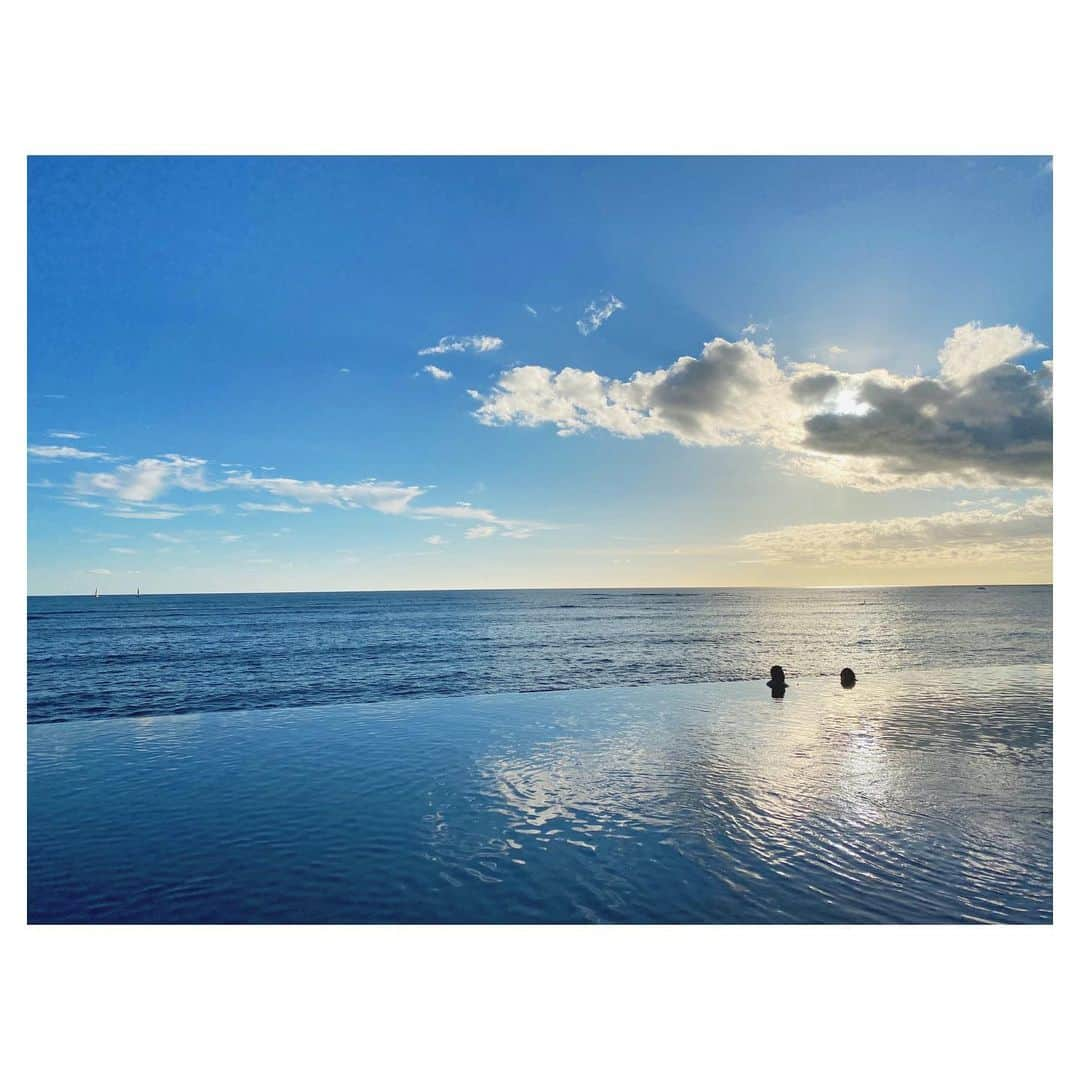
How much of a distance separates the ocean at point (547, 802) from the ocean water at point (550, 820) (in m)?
0.06

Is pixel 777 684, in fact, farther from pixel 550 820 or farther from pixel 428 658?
pixel 428 658

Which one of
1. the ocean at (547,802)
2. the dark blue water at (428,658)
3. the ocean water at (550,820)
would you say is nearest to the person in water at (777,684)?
the ocean at (547,802)

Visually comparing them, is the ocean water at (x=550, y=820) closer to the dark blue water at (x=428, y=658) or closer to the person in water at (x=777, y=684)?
the person in water at (x=777, y=684)

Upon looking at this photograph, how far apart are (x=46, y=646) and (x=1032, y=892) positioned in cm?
7638

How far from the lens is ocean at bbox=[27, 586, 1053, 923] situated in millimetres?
9906

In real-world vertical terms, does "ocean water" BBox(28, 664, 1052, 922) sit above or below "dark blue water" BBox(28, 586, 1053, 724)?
above

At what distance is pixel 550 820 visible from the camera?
1313 centimetres

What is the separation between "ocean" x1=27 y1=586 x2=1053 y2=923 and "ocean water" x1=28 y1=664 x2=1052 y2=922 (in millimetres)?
65

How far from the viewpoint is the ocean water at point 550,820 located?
386 inches

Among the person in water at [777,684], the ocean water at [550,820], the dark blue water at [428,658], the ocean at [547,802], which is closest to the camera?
the ocean water at [550,820]

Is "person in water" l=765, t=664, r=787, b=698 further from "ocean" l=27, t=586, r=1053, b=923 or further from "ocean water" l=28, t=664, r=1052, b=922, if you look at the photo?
"ocean water" l=28, t=664, r=1052, b=922

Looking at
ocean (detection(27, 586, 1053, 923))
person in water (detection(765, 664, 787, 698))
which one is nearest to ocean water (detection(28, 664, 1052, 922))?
ocean (detection(27, 586, 1053, 923))

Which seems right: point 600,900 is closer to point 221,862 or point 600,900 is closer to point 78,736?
point 221,862

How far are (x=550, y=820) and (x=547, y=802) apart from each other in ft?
3.92
